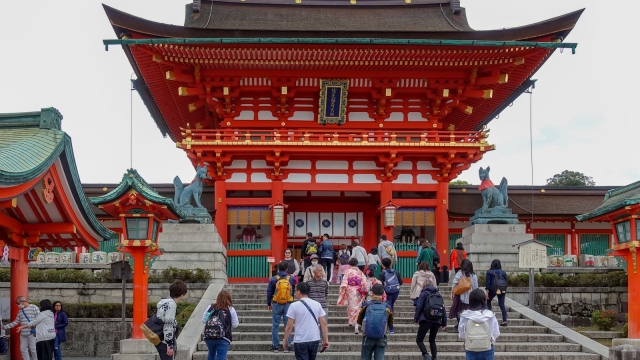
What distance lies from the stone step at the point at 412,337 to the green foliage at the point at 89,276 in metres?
4.99

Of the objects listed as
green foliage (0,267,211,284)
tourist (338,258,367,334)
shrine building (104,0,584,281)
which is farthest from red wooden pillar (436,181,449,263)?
tourist (338,258,367,334)

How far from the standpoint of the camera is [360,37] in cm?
2788

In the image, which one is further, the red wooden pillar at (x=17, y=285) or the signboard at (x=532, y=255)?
the signboard at (x=532, y=255)

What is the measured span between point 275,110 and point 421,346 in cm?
1469

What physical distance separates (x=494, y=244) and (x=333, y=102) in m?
7.23

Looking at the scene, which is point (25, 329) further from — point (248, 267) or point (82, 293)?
point (248, 267)

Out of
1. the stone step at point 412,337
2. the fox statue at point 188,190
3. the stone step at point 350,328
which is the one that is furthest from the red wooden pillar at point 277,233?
the stone step at point 412,337

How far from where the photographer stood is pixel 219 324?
41.8 feet

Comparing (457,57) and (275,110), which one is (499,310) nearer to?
(457,57)

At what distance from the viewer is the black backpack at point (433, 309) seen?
51.3 feet

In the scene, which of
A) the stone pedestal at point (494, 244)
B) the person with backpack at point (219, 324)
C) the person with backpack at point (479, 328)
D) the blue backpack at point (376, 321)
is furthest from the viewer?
the stone pedestal at point (494, 244)

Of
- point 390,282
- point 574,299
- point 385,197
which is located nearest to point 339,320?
point 390,282

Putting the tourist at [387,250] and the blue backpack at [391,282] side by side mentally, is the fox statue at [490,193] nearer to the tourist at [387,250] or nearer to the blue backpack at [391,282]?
the tourist at [387,250]

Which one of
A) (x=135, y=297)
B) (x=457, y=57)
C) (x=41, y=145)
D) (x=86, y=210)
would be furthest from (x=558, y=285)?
(x=41, y=145)
